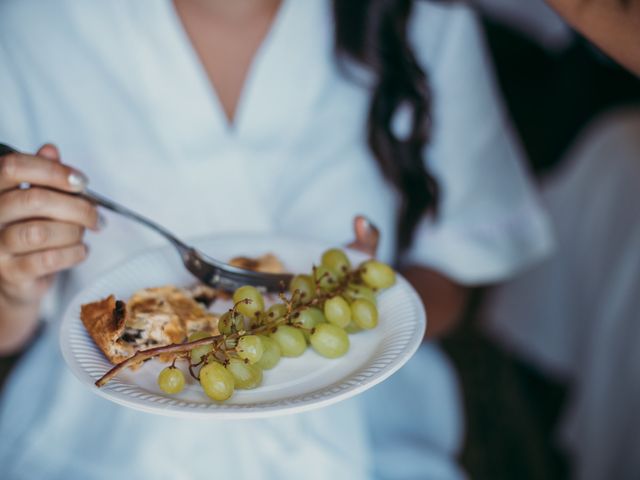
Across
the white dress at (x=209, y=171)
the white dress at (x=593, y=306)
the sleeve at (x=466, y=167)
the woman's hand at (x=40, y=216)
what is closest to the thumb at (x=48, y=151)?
the woman's hand at (x=40, y=216)

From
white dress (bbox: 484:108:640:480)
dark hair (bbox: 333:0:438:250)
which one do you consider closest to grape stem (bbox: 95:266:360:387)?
dark hair (bbox: 333:0:438:250)

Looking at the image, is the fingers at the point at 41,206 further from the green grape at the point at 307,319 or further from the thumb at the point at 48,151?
the green grape at the point at 307,319

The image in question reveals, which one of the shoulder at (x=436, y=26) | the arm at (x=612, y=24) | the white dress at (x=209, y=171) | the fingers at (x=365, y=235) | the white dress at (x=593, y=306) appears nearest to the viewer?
the arm at (x=612, y=24)

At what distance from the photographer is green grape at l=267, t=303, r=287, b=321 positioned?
929 mm

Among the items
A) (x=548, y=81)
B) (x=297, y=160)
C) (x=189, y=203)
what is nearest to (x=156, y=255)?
(x=189, y=203)

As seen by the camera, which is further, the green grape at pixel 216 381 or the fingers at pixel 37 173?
the fingers at pixel 37 173

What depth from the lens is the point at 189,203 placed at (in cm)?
141

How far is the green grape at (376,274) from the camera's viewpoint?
99 centimetres

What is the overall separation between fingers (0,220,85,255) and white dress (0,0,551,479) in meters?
0.37

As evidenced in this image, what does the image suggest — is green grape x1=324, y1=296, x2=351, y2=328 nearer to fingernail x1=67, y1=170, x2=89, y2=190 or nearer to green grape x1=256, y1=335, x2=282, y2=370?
green grape x1=256, y1=335, x2=282, y2=370

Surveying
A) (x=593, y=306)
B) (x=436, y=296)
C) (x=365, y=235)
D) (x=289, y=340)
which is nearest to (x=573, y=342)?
(x=593, y=306)

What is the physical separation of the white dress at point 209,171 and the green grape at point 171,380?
0.47 m

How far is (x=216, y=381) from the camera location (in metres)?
0.82

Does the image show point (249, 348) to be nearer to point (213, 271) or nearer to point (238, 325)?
point (238, 325)
